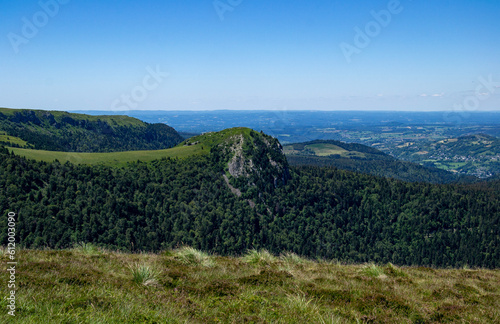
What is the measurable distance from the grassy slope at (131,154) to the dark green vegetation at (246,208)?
89.5 inches

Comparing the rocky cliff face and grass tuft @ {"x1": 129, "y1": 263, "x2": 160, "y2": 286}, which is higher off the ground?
grass tuft @ {"x1": 129, "y1": 263, "x2": 160, "y2": 286}

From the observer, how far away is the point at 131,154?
504 ft

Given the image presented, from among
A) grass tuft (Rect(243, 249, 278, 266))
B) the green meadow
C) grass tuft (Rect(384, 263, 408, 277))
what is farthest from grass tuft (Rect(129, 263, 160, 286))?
the green meadow

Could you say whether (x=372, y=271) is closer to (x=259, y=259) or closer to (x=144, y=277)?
(x=259, y=259)

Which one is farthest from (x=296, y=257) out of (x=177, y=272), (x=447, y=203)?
(x=447, y=203)

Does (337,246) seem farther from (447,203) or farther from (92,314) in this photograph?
(92,314)

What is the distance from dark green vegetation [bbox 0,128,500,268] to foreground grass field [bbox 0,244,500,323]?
3412 inches

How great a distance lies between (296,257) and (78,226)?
10385 cm

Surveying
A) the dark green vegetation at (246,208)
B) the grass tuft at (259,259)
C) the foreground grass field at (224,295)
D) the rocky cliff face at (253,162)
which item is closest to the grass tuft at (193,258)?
the foreground grass field at (224,295)

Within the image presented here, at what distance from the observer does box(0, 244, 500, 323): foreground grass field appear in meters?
7.45

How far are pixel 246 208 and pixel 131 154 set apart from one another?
73.8 m

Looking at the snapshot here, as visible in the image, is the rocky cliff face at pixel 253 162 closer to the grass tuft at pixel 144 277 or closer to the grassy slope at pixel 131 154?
the grassy slope at pixel 131 154

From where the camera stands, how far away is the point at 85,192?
109250 mm

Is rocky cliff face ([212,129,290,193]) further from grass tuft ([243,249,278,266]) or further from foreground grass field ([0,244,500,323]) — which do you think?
foreground grass field ([0,244,500,323])
